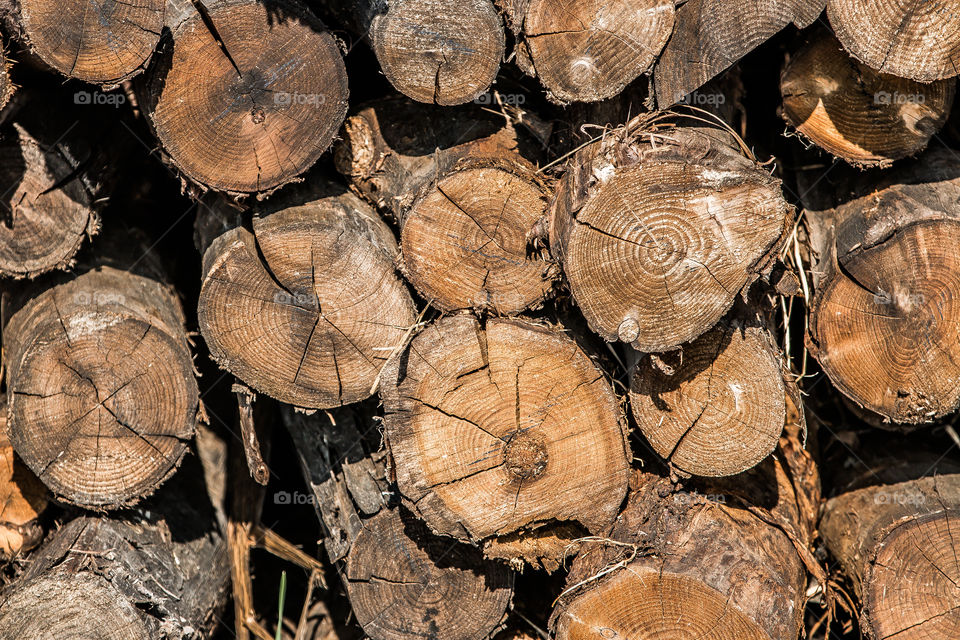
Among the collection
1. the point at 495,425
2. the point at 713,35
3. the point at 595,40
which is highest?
the point at 595,40

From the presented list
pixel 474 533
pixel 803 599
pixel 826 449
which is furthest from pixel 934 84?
pixel 474 533

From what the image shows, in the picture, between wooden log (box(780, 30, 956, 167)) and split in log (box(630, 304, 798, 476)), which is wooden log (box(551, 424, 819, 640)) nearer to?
split in log (box(630, 304, 798, 476))

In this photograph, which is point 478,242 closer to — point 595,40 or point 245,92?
point 595,40

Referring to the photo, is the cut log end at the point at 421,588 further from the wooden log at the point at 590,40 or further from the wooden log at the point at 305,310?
the wooden log at the point at 590,40

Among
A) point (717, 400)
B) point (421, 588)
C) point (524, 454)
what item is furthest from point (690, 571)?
point (421, 588)

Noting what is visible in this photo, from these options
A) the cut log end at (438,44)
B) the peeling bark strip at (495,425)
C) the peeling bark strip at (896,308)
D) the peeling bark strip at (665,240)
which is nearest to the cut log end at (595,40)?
the cut log end at (438,44)

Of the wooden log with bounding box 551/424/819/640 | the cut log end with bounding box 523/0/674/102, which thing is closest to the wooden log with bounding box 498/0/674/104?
the cut log end with bounding box 523/0/674/102
